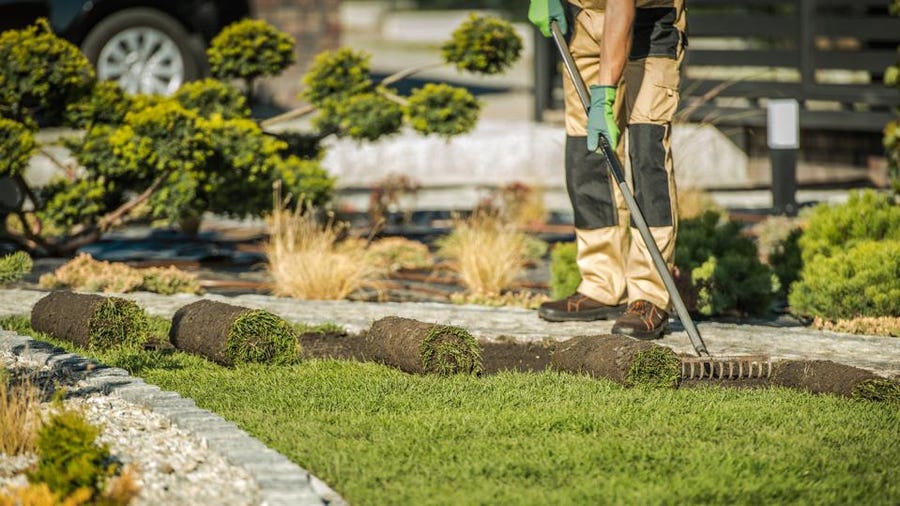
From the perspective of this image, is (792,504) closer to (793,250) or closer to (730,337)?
(730,337)

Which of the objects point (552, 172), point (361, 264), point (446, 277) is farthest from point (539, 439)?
point (552, 172)

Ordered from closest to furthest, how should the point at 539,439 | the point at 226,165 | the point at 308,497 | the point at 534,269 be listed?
the point at 308,497 → the point at 539,439 → the point at 226,165 → the point at 534,269

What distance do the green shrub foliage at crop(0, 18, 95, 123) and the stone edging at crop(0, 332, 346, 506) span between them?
2379 millimetres

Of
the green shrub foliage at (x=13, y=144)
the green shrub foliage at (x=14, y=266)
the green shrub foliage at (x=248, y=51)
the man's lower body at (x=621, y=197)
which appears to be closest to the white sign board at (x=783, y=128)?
the green shrub foliage at (x=248, y=51)

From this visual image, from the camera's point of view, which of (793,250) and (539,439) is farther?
(793,250)

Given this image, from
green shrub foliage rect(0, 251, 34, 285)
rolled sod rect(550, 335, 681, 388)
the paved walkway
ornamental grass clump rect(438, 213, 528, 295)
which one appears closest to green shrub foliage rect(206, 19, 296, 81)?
ornamental grass clump rect(438, 213, 528, 295)

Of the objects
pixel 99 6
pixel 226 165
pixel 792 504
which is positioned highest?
pixel 99 6

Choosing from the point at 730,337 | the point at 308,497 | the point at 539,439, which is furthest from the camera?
the point at 730,337

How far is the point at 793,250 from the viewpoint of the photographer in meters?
8.16

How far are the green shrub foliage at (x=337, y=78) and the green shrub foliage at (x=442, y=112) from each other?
1.49 feet

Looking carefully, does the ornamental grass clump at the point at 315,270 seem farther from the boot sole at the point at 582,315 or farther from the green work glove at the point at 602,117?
the green work glove at the point at 602,117

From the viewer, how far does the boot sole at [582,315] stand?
23.0ft

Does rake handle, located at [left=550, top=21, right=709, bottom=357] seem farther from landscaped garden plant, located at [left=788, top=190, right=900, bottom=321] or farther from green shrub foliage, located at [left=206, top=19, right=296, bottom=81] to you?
green shrub foliage, located at [left=206, top=19, right=296, bottom=81]

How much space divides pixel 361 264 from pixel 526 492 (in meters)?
4.00
